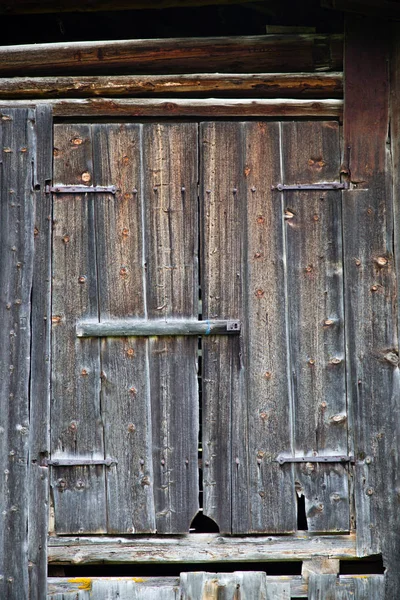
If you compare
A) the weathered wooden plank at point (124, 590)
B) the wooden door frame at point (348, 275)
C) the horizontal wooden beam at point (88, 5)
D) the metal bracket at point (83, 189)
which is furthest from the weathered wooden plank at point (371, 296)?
the metal bracket at point (83, 189)

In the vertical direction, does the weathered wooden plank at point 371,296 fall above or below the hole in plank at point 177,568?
above

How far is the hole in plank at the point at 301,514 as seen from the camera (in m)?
3.76

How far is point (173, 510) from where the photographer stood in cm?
371

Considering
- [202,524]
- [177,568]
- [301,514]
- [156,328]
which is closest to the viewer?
[156,328]

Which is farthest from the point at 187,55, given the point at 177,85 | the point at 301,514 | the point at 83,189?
the point at 301,514

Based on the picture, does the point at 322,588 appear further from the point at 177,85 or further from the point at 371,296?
the point at 177,85

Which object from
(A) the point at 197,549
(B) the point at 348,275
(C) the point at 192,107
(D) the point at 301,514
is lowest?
(A) the point at 197,549

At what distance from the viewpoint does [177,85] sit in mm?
3912

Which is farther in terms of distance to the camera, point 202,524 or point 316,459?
point 202,524

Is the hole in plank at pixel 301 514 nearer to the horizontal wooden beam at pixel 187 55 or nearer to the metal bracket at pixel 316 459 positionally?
the metal bracket at pixel 316 459

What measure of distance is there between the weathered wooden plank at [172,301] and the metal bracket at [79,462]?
230 millimetres

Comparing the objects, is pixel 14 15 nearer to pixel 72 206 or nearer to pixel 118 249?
pixel 72 206

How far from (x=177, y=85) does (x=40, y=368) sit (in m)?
1.64

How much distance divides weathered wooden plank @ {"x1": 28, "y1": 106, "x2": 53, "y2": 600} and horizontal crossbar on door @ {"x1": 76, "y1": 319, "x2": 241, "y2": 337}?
24cm
